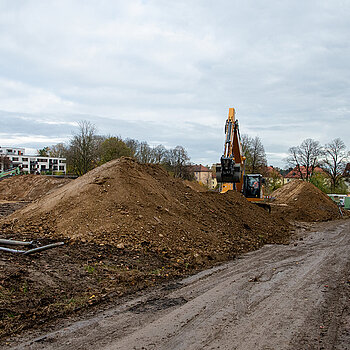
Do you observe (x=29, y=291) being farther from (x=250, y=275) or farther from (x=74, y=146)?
(x=74, y=146)

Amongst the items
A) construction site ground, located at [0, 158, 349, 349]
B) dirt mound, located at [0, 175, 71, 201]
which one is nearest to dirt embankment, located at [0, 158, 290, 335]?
construction site ground, located at [0, 158, 349, 349]

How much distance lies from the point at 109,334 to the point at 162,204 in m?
7.11

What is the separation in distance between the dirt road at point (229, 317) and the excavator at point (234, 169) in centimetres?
610

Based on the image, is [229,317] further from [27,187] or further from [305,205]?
[27,187]

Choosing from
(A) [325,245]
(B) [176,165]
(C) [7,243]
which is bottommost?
(A) [325,245]

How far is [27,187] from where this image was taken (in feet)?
97.8

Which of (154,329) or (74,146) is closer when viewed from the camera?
(154,329)

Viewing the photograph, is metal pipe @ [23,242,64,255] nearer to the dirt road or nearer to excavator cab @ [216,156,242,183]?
the dirt road

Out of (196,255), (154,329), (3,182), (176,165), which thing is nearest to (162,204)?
(196,255)

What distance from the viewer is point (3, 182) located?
3141 cm

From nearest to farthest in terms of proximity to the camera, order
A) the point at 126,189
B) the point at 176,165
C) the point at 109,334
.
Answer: the point at 109,334
the point at 126,189
the point at 176,165

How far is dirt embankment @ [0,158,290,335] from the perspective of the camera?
5.62m

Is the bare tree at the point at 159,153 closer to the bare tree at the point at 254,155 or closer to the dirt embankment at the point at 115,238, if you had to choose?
the bare tree at the point at 254,155

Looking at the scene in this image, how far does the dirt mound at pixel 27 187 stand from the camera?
28055mm
